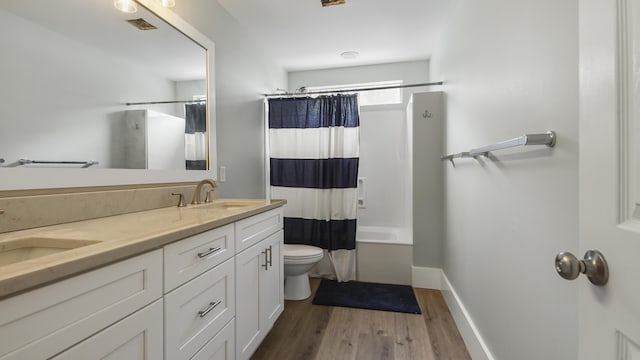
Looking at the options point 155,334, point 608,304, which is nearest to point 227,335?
point 155,334

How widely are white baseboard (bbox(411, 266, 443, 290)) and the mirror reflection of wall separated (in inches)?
88.8

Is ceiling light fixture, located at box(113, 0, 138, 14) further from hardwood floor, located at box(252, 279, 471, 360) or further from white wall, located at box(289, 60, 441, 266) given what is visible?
white wall, located at box(289, 60, 441, 266)

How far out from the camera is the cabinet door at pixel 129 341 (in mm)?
618

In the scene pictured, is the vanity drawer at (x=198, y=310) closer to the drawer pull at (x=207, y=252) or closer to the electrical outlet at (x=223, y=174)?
the drawer pull at (x=207, y=252)

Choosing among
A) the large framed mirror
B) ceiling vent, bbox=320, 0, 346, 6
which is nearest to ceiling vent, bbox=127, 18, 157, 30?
the large framed mirror

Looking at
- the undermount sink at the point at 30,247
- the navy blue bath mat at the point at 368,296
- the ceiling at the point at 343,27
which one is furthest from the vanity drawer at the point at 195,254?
the ceiling at the point at 343,27

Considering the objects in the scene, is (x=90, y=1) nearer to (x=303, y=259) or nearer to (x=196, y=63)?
(x=196, y=63)

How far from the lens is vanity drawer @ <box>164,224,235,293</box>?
878 millimetres

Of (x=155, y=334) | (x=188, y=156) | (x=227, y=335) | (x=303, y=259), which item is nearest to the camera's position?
(x=155, y=334)

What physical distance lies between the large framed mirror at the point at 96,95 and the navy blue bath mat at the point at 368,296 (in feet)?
4.95

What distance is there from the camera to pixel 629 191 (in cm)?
43

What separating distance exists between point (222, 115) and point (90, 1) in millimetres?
1005

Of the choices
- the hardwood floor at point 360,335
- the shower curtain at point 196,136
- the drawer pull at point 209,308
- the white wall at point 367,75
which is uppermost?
the white wall at point 367,75

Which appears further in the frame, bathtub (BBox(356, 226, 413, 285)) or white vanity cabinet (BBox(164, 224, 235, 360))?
bathtub (BBox(356, 226, 413, 285))
